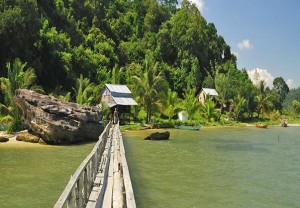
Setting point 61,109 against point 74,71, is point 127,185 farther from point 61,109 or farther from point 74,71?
point 74,71

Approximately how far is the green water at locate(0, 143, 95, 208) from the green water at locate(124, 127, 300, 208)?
10.7 ft

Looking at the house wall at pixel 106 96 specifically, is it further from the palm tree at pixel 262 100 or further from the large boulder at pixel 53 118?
the palm tree at pixel 262 100

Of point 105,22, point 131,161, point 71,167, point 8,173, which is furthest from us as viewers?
point 105,22

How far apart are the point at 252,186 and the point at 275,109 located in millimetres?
63477

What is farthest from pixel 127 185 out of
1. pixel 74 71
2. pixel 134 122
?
pixel 74 71

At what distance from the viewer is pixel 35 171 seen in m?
16.5

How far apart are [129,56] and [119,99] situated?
29445 mm

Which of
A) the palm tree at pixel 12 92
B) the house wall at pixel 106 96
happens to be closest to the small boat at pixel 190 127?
the house wall at pixel 106 96

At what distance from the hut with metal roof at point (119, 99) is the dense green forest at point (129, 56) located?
165 cm

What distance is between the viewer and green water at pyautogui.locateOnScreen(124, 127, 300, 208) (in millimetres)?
12656

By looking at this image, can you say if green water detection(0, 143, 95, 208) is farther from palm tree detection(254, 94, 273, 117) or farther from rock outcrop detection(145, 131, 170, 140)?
palm tree detection(254, 94, 273, 117)

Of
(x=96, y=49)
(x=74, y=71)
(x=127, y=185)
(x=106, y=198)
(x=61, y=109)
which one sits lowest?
(x=106, y=198)

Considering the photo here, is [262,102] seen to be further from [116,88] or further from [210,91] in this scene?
[116,88]

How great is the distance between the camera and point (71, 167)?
1745 centimetres
